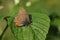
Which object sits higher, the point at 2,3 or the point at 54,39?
the point at 2,3

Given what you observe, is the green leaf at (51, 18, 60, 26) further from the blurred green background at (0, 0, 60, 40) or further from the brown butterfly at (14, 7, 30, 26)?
the brown butterfly at (14, 7, 30, 26)

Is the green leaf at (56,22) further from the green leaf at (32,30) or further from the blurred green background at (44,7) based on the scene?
the green leaf at (32,30)

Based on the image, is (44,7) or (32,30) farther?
(44,7)

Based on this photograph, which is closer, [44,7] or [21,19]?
[21,19]

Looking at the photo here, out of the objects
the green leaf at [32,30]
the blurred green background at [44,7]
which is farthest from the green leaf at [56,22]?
the green leaf at [32,30]

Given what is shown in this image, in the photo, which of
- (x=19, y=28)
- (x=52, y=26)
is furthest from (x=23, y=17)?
(x=52, y=26)

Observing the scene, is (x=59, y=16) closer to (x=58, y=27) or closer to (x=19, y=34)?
(x=58, y=27)

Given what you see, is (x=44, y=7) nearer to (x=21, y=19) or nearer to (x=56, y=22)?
(x=56, y=22)

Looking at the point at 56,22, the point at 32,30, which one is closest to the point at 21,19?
the point at 32,30

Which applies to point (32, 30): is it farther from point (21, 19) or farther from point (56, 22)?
point (56, 22)
